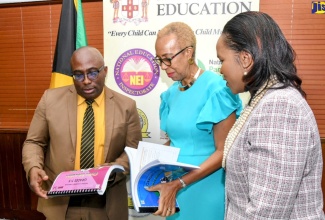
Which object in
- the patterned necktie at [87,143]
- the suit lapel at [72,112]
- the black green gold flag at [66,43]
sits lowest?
the patterned necktie at [87,143]

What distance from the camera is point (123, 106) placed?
1.84m

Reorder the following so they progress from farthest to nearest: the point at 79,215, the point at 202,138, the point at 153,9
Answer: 1. the point at 153,9
2. the point at 79,215
3. the point at 202,138

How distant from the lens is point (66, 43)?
2596 millimetres

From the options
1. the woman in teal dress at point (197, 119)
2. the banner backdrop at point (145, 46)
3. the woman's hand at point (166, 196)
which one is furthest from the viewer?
the banner backdrop at point (145, 46)

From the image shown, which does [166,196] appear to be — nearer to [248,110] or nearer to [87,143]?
[248,110]

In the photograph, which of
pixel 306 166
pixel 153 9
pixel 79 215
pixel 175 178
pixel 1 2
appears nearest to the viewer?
pixel 306 166

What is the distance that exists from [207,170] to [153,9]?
168 cm

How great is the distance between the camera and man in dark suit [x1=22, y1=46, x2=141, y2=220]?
5.65ft

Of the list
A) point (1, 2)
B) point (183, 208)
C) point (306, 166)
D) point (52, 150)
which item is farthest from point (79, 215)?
point (1, 2)

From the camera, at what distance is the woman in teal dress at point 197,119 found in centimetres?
137

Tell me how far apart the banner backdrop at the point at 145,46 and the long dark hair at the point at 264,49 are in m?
1.63

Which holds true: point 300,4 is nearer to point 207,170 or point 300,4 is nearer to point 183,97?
point 183,97
